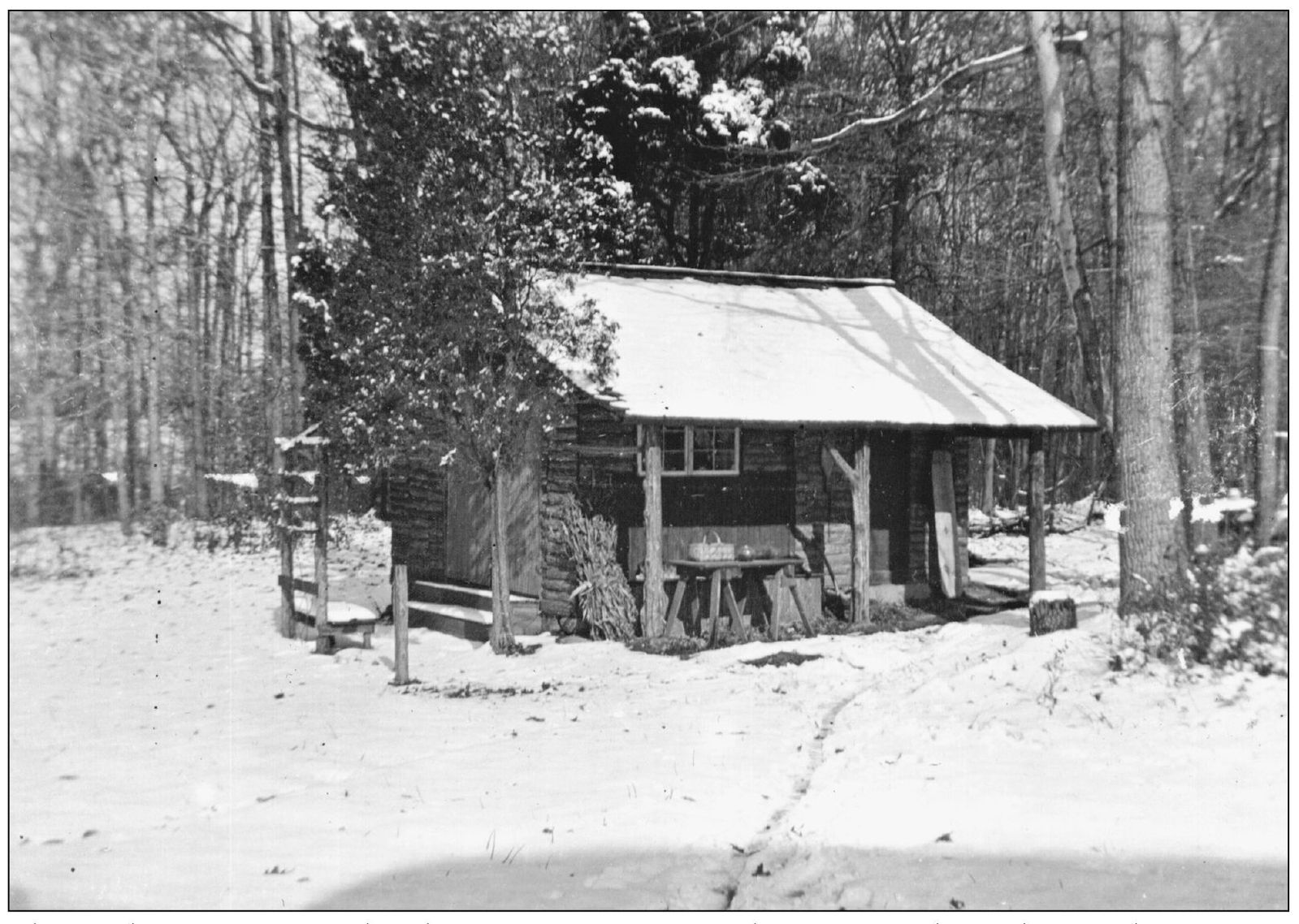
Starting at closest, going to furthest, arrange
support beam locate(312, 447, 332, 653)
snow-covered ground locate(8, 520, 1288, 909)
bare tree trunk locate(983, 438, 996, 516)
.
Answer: snow-covered ground locate(8, 520, 1288, 909)
support beam locate(312, 447, 332, 653)
bare tree trunk locate(983, 438, 996, 516)

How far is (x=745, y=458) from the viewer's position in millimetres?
14977

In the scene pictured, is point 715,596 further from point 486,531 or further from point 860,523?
point 486,531

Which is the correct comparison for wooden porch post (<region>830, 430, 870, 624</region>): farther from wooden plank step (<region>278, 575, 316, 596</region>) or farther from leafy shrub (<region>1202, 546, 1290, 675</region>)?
wooden plank step (<region>278, 575, 316, 596</region>)

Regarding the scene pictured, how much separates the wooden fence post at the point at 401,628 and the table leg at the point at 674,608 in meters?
3.49

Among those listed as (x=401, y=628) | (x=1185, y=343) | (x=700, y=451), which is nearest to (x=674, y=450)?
(x=700, y=451)

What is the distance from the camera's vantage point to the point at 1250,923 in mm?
4590

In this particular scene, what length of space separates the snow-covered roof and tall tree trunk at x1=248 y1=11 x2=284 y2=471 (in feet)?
20.8

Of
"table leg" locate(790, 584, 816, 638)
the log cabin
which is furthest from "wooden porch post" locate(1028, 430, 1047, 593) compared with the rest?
"table leg" locate(790, 584, 816, 638)

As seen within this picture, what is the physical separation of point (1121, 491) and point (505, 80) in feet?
31.7

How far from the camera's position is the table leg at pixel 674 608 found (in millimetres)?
13180

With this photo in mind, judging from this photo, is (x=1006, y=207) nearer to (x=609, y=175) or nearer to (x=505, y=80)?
(x=609, y=175)

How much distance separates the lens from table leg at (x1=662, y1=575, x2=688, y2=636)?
13180 mm

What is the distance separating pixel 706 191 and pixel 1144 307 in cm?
1722

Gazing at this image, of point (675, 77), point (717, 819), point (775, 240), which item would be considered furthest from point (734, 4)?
point (775, 240)
